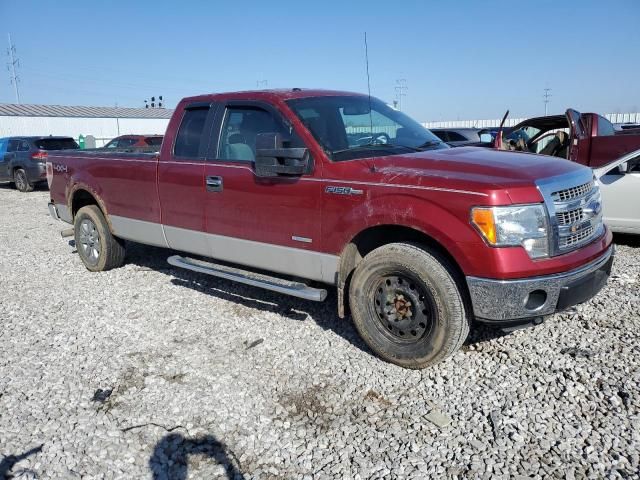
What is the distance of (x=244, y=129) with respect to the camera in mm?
4656

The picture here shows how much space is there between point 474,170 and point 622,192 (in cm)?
422

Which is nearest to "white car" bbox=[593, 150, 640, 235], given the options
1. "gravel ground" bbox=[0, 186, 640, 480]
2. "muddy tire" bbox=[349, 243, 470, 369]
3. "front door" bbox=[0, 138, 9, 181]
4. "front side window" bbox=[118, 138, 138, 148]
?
"gravel ground" bbox=[0, 186, 640, 480]

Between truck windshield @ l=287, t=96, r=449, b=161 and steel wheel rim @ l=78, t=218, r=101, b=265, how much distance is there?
347 centimetres

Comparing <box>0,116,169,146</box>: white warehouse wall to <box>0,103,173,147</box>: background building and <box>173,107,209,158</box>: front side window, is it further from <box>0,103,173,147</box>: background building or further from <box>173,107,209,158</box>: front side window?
<box>173,107,209,158</box>: front side window

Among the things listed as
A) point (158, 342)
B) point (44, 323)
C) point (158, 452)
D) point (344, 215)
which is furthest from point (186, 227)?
point (158, 452)

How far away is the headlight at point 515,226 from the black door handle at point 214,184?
A: 2.38m

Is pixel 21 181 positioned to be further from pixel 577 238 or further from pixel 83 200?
pixel 577 238

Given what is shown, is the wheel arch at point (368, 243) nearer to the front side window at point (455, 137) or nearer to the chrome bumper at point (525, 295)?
the chrome bumper at point (525, 295)

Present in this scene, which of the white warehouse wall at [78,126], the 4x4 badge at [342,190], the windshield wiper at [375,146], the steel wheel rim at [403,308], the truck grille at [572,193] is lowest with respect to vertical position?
the steel wheel rim at [403,308]

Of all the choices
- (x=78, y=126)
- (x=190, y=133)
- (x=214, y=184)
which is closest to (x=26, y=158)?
(x=190, y=133)

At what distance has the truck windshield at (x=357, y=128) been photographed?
414cm

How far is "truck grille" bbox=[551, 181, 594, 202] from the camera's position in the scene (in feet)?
10.9

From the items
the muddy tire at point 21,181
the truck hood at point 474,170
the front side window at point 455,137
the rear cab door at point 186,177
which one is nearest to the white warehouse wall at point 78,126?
the muddy tire at point 21,181

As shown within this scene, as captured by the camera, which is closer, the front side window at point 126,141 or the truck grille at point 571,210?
the truck grille at point 571,210
